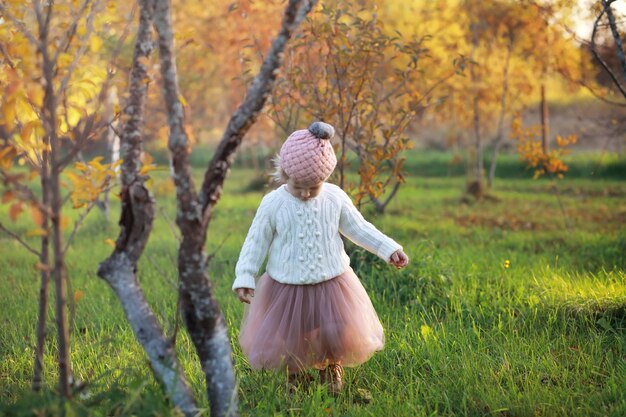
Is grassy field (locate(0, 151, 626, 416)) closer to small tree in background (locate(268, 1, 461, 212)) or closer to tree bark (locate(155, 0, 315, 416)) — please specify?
tree bark (locate(155, 0, 315, 416))

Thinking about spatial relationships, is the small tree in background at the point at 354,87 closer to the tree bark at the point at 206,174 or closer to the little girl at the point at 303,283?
the little girl at the point at 303,283

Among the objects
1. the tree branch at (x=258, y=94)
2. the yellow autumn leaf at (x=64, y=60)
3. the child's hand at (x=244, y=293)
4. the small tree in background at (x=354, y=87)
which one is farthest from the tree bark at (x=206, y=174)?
the small tree in background at (x=354, y=87)

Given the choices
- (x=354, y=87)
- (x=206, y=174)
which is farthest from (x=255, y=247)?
(x=354, y=87)

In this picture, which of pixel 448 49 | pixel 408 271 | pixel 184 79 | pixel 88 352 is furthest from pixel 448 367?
pixel 184 79

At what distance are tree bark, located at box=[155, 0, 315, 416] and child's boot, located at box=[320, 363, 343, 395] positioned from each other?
1212 millimetres

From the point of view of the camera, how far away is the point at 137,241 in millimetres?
2518

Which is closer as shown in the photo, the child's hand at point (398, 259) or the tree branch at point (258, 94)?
the tree branch at point (258, 94)

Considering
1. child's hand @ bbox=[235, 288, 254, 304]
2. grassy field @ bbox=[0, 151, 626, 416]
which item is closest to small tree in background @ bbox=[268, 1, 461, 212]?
grassy field @ bbox=[0, 151, 626, 416]

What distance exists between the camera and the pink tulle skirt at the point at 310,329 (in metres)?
3.33

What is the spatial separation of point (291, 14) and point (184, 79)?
41.5 ft

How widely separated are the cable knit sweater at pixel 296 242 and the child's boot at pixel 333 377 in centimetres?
56

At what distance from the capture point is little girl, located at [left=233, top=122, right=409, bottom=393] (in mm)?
3305

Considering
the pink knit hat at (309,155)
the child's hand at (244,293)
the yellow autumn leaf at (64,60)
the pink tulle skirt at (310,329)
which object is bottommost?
the pink tulle skirt at (310,329)

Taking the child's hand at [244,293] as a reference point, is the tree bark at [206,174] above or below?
above
